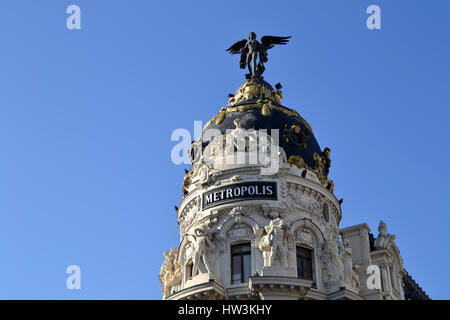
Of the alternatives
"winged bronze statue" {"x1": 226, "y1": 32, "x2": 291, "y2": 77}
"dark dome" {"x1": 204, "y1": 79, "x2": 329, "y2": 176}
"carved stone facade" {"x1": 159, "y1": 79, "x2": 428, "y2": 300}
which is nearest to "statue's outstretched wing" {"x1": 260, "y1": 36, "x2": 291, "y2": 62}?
"winged bronze statue" {"x1": 226, "y1": 32, "x2": 291, "y2": 77}

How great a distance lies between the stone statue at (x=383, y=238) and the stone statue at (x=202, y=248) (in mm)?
13336

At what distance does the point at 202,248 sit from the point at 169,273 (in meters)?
3.41

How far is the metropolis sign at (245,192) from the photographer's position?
3866 cm

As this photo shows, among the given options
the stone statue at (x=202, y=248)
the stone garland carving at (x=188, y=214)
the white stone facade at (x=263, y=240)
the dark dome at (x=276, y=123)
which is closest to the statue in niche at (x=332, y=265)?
the white stone facade at (x=263, y=240)

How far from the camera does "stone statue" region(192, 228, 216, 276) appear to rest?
122 feet

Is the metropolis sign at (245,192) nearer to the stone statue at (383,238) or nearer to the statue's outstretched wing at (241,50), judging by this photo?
the stone statue at (383,238)

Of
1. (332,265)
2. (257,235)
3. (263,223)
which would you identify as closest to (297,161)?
(263,223)

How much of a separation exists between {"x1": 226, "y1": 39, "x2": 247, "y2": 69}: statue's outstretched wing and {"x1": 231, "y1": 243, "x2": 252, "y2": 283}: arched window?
16115 mm

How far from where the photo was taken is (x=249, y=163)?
3981cm

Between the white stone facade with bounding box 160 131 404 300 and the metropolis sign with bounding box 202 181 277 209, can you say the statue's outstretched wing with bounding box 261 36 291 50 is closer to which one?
the white stone facade with bounding box 160 131 404 300

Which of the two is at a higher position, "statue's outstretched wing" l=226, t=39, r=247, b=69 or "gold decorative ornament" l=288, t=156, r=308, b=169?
"statue's outstretched wing" l=226, t=39, r=247, b=69

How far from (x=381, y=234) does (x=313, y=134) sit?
8402 millimetres
